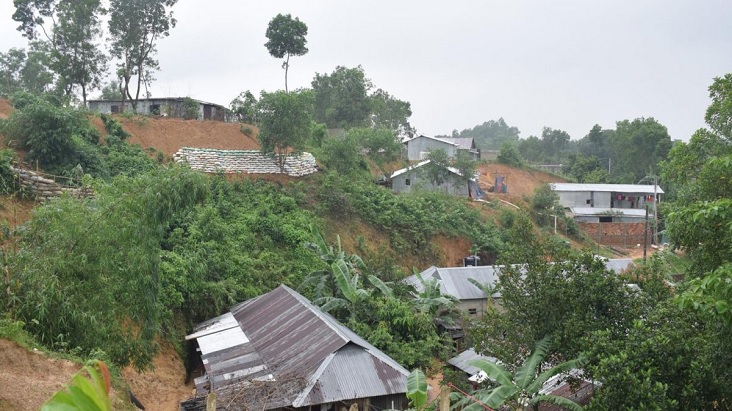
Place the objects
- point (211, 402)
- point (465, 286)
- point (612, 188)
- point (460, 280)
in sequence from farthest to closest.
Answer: point (612, 188) → point (460, 280) → point (465, 286) → point (211, 402)

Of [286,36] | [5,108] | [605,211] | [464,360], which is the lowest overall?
[464,360]

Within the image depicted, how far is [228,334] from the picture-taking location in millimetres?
14328

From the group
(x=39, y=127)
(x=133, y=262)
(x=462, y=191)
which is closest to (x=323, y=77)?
(x=462, y=191)

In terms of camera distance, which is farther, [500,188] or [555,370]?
[500,188]

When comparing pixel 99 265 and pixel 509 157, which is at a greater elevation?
pixel 509 157

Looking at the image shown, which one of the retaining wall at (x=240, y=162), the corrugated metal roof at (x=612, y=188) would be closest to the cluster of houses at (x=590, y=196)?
the corrugated metal roof at (x=612, y=188)

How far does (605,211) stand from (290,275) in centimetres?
2909

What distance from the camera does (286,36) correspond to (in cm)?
3281

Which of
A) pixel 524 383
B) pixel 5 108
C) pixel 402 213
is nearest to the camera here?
pixel 524 383

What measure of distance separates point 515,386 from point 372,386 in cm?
298

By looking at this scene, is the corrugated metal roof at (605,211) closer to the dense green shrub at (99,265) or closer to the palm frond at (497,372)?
the palm frond at (497,372)

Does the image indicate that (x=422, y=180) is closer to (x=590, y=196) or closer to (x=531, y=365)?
(x=590, y=196)

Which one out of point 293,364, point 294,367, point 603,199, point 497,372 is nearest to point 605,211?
point 603,199

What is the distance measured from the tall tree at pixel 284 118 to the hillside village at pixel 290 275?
88 mm
